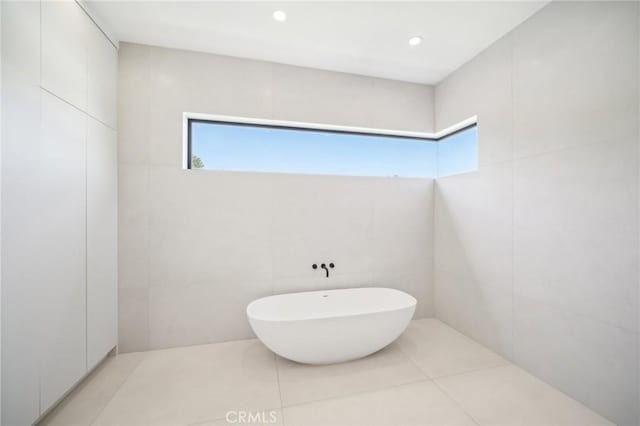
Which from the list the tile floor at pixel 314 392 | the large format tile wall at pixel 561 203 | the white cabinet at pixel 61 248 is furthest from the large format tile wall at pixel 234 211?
the large format tile wall at pixel 561 203

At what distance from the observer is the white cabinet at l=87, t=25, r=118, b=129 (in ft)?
6.22

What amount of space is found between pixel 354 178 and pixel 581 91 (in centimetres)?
177

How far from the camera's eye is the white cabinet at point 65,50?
1491mm

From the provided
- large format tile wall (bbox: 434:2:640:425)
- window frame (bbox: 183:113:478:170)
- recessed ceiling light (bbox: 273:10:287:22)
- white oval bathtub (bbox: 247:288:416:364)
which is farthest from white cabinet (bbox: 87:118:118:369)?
large format tile wall (bbox: 434:2:640:425)

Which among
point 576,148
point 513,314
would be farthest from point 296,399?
point 576,148

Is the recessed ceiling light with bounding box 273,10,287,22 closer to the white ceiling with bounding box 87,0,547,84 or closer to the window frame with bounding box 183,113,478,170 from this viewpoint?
the white ceiling with bounding box 87,0,547,84

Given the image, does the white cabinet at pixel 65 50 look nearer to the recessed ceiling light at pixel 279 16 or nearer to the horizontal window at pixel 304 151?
the horizontal window at pixel 304 151

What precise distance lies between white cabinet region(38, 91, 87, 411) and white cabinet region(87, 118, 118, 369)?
80 millimetres

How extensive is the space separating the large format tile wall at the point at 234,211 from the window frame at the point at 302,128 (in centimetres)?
8

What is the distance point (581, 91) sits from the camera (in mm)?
1659

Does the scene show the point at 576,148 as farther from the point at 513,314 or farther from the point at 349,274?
the point at 349,274

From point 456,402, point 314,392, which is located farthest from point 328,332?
point 456,402

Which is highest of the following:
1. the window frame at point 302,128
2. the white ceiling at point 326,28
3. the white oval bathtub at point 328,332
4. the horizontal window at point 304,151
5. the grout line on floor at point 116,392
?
the white ceiling at point 326,28

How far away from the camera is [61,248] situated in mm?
1583
